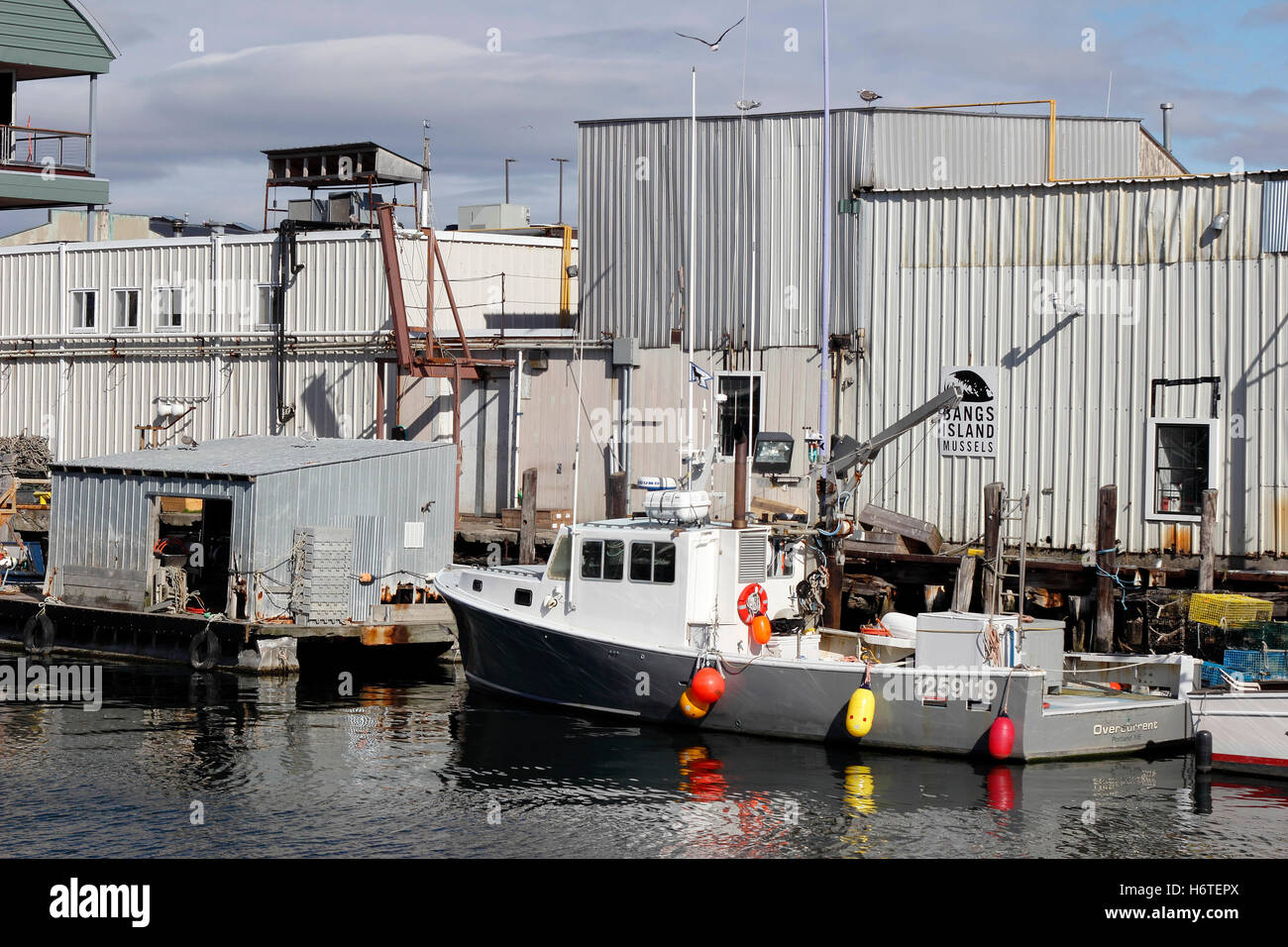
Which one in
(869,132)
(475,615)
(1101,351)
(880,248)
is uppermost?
(869,132)

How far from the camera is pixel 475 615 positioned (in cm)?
2252

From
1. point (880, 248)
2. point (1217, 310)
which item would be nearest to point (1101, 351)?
point (1217, 310)

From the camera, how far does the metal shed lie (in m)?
25.0

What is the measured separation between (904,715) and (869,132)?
42.0 feet

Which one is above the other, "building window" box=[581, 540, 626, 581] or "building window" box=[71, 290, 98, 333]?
"building window" box=[71, 290, 98, 333]

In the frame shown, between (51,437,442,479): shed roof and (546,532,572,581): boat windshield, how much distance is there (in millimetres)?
6017

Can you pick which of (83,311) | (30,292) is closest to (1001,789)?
(83,311)

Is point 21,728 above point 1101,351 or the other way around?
the other way around

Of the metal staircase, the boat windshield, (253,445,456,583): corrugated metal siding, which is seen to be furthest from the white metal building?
the metal staircase

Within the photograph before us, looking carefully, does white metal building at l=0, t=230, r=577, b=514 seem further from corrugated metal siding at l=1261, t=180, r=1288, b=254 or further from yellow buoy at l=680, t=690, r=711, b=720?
corrugated metal siding at l=1261, t=180, r=1288, b=254

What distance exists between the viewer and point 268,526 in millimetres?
24969

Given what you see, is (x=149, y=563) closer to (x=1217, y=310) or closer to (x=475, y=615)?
(x=475, y=615)

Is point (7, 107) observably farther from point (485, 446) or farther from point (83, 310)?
point (485, 446)
